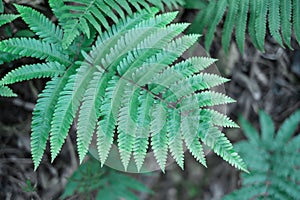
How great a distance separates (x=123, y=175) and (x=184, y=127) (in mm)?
1358

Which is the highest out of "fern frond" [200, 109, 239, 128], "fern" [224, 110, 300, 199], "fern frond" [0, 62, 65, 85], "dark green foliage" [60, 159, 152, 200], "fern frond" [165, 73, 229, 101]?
"fern frond" [165, 73, 229, 101]

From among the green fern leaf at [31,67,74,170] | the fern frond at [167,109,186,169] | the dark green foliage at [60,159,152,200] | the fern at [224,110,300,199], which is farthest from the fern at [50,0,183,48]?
the fern at [224,110,300,199]

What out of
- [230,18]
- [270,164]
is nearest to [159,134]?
[230,18]

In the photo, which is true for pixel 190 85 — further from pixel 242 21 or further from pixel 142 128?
pixel 242 21

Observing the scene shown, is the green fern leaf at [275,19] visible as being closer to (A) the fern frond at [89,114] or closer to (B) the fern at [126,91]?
(B) the fern at [126,91]

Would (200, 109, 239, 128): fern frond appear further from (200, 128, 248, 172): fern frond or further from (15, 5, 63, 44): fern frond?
(15, 5, 63, 44): fern frond

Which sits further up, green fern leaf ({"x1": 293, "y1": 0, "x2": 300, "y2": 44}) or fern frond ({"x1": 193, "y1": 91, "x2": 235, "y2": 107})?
green fern leaf ({"x1": 293, "y1": 0, "x2": 300, "y2": 44})

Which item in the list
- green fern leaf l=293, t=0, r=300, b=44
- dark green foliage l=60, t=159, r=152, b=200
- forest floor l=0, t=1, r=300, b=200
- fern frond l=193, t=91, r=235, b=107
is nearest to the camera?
fern frond l=193, t=91, r=235, b=107

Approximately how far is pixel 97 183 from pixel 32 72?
129cm

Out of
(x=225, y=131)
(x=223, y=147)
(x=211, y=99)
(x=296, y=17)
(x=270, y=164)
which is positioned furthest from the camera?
(x=225, y=131)

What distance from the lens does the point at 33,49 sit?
6.88ft

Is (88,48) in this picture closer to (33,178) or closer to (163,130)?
(163,130)

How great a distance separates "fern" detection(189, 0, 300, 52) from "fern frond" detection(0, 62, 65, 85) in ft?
3.74

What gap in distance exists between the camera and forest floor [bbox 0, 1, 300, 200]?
3139 mm
